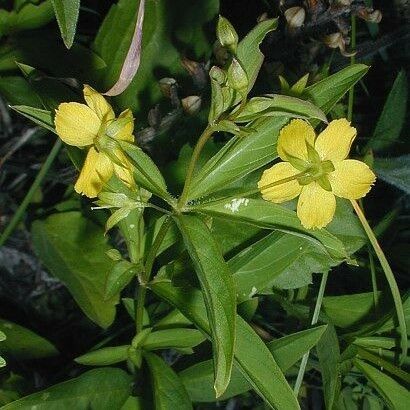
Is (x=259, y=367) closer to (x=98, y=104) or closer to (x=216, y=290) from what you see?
(x=216, y=290)

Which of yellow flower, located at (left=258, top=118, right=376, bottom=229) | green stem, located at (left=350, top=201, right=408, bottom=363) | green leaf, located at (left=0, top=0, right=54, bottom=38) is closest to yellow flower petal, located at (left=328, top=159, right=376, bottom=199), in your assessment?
yellow flower, located at (left=258, top=118, right=376, bottom=229)

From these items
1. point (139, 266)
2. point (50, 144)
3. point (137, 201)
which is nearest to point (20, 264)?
point (50, 144)

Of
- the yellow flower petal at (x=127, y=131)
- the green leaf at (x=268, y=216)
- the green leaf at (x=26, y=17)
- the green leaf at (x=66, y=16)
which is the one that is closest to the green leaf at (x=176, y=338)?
the green leaf at (x=268, y=216)

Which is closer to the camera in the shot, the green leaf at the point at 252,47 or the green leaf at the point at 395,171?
the green leaf at the point at 252,47

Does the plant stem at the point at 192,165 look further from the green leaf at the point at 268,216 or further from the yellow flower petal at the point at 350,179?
the yellow flower petal at the point at 350,179

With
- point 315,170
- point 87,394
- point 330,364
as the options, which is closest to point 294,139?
point 315,170

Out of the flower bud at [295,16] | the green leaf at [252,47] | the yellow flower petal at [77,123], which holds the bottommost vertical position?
the flower bud at [295,16]

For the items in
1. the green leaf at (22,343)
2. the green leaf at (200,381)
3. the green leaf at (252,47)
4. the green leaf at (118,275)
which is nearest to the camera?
the green leaf at (252,47)

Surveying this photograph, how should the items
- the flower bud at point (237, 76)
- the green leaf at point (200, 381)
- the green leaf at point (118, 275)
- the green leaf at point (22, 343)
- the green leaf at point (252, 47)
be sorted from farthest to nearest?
the green leaf at point (22, 343) < the green leaf at point (200, 381) < the green leaf at point (118, 275) < the green leaf at point (252, 47) < the flower bud at point (237, 76)
